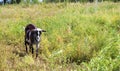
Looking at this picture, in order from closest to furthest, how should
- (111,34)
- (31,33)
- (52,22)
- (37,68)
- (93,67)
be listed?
1. (93,67)
2. (37,68)
3. (111,34)
4. (31,33)
5. (52,22)

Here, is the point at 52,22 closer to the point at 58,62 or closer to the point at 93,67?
the point at 58,62

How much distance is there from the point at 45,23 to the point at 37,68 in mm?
5204

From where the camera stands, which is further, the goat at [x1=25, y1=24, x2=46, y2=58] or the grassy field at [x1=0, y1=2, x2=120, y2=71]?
the goat at [x1=25, y1=24, x2=46, y2=58]

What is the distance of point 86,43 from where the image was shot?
8.08 meters

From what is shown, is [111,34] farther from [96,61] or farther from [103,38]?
[96,61]

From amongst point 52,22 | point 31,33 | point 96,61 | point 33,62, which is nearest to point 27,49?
point 31,33

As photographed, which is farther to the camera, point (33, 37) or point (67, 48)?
point (33, 37)

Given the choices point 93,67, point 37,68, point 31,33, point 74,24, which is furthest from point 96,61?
point 74,24

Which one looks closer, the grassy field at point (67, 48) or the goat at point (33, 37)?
the grassy field at point (67, 48)

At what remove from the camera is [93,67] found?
569 cm

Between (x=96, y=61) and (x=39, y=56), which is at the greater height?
(x=96, y=61)

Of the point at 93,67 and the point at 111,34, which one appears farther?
the point at 111,34

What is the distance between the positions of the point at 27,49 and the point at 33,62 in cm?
202

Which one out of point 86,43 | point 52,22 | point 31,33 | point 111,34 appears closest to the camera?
point 86,43
